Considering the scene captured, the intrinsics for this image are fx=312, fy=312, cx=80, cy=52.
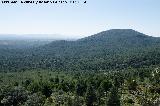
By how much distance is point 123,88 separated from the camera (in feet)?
520

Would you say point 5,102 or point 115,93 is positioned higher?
point 115,93

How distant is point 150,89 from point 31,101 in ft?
208

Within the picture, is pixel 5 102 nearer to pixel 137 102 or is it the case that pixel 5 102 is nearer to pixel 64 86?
pixel 64 86

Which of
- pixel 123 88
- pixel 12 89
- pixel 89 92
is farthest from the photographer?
pixel 123 88

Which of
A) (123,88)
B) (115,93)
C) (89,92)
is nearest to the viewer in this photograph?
(115,93)

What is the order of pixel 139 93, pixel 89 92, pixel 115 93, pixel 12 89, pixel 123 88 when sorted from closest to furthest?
pixel 115 93, pixel 89 92, pixel 12 89, pixel 139 93, pixel 123 88

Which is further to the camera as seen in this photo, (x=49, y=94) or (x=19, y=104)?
(x=49, y=94)

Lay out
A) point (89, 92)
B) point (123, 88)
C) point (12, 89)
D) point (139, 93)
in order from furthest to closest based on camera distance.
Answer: point (123, 88) → point (139, 93) → point (12, 89) → point (89, 92)

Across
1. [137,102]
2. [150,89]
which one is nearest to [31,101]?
[137,102]

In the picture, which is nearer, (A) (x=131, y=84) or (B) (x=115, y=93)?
(B) (x=115, y=93)

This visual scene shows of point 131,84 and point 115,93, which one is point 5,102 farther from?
point 131,84

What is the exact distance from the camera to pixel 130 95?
140875 mm

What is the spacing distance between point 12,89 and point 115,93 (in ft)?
157

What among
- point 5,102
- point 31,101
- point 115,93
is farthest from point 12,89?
point 115,93
